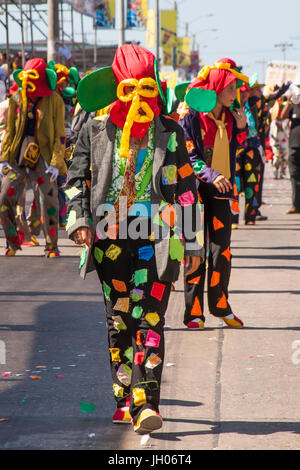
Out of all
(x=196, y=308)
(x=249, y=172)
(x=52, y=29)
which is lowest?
(x=249, y=172)

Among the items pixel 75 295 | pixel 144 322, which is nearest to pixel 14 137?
pixel 75 295

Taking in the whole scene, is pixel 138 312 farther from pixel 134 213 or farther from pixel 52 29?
pixel 52 29

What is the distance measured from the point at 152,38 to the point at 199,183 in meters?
39.4

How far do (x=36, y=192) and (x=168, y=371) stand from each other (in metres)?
5.37

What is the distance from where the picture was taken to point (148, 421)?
15.1 ft

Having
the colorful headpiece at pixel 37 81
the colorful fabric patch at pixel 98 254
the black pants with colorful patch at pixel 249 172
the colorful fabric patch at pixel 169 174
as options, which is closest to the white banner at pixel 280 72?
the black pants with colorful patch at pixel 249 172

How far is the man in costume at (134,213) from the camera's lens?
15.6 feet

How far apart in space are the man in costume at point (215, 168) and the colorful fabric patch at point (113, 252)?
2.36 m

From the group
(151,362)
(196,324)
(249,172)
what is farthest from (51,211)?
(151,362)

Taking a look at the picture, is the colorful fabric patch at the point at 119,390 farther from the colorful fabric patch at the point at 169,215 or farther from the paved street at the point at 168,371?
the colorful fabric patch at the point at 169,215

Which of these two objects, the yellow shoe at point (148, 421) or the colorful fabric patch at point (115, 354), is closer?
the yellow shoe at point (148, 421)

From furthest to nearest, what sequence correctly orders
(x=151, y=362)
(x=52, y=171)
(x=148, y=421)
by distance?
(x=52, y=171) < (x=151, y=362) < (x=148, y=421)
